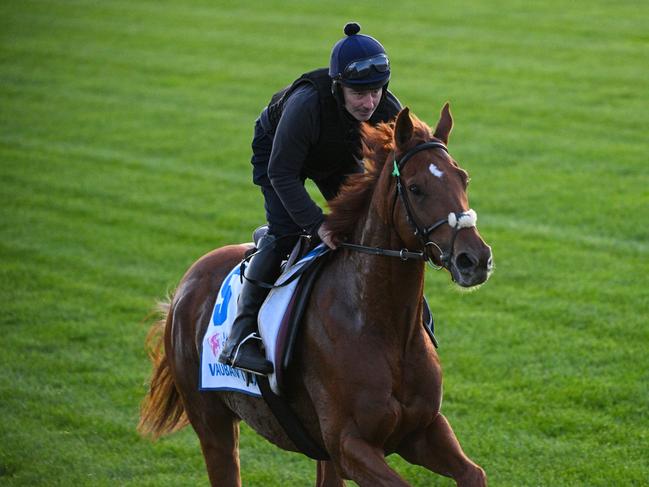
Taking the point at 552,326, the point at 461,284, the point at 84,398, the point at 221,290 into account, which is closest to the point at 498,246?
the point at 552,326

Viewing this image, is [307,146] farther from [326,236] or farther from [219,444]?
[219,444]

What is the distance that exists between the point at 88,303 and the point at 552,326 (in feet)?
14.9

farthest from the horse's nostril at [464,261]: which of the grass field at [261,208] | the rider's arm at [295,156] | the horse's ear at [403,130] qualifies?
the grass field at [261,208]

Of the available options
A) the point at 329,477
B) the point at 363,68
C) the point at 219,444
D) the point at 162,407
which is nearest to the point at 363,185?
the point at 363,68

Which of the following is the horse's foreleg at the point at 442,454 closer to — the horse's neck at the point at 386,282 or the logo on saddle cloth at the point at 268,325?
the horse's neck at the point at 386,282

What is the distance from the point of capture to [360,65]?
16.2 ft

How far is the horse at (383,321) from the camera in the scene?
14.8 ft

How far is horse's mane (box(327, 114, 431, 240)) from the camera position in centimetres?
486

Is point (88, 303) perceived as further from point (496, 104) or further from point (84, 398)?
point (496, 104)

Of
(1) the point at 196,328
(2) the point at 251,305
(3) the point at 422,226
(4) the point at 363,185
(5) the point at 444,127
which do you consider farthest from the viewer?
(1) the point at 196,328

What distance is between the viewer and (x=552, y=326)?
29.9 feet

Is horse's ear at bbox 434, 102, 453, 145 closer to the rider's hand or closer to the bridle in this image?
the bridle

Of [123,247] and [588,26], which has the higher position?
[588,26]

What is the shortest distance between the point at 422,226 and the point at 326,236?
2.27 ft
